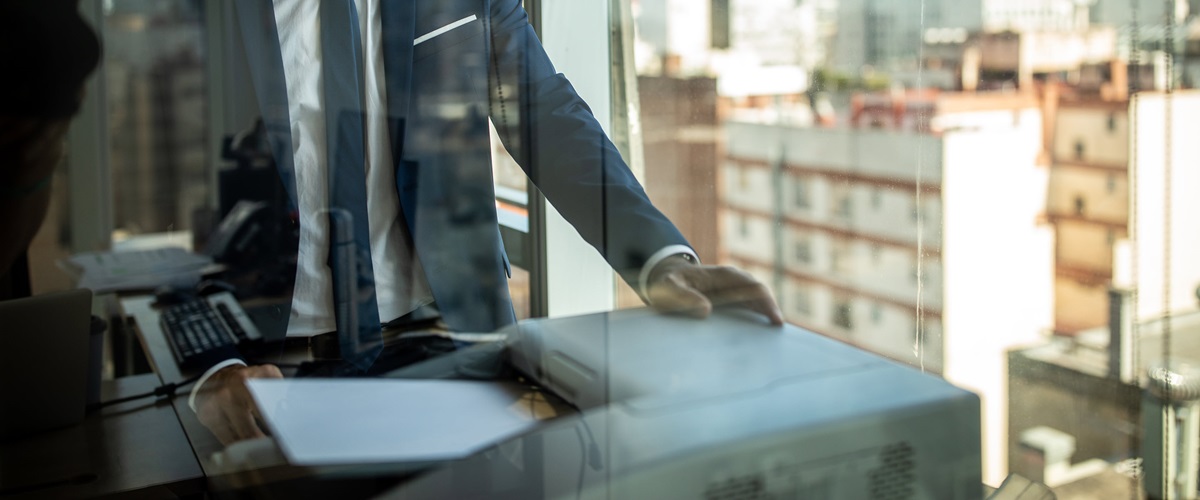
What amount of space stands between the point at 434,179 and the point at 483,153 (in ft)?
0.17

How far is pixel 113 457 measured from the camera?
37.1 inches

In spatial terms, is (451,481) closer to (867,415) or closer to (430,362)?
(430,362)

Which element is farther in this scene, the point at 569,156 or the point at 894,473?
the point at 569,156

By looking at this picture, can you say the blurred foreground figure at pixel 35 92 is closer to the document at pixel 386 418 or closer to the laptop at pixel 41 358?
Result: the laptop at pixel 41 358

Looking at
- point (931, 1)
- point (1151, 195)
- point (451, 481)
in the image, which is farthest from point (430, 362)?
point (1151, 195)

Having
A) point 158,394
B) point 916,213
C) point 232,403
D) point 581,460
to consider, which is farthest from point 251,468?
point 916,213

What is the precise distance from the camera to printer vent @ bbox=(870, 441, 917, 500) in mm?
743

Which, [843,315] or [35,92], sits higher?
[35,92]

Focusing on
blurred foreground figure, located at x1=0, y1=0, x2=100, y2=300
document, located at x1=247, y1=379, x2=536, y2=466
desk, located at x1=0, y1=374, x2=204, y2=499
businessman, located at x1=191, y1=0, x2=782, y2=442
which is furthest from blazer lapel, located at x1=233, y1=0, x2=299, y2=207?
desk, located at x1=0, y1=374, x2=204, y2=499

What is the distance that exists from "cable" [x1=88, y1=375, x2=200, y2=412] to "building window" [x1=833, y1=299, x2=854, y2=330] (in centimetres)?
61

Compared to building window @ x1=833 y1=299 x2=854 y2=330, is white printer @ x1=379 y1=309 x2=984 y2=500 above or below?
below

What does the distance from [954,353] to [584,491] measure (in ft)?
1.17

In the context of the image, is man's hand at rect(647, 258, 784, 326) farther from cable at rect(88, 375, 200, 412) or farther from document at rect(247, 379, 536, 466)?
cable at rect(88, 375, 200, 412)

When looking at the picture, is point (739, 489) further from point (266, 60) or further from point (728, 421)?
point (266, 60)
